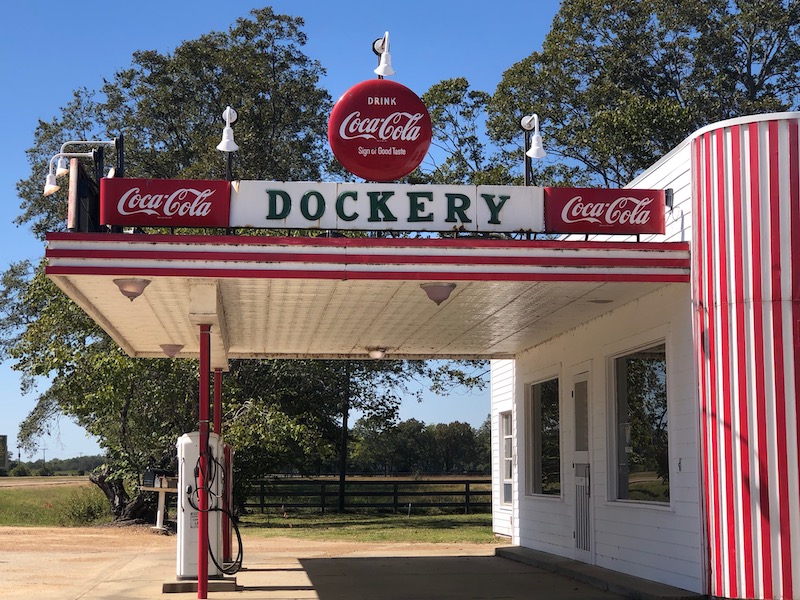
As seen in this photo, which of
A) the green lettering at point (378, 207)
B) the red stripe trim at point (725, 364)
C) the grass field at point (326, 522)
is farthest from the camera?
the grass field at point (326, 522)

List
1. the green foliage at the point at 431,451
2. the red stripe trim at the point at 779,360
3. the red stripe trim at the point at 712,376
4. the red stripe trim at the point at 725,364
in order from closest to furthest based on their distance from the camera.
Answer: the red stripe trim at the point at 779,360, the red stripe trim at the point at 725,364, the red stripe trim at the point at 712,376, the green foliage at the point at 431,451

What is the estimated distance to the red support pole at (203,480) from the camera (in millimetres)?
10648

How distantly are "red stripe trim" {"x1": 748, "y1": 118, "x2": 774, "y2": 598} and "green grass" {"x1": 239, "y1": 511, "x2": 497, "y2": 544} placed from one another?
11236mm

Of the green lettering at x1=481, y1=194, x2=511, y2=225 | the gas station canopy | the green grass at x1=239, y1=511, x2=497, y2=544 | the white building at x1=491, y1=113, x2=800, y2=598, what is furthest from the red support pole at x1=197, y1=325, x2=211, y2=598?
the green grass at x1=239, y1=511, x2=497, y2=544

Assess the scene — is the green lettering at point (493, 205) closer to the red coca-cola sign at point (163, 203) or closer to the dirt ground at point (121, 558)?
the red coca-cola sign at point (163, 203)

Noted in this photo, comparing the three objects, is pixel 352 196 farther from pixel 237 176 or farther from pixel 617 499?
pixel 237 176

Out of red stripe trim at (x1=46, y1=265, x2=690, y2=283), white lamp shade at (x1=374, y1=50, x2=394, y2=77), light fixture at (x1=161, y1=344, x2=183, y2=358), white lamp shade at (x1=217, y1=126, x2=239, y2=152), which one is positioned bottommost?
light fixture at (x1=161, y1=344, x2=183, y2=358)

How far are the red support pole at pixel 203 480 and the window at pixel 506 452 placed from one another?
887cm

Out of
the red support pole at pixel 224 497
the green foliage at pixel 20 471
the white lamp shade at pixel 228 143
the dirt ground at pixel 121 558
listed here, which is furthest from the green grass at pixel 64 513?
the green foliage at pixel 20 471

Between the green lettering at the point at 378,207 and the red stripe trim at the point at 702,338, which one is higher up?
the green lettering at the point at 378,207

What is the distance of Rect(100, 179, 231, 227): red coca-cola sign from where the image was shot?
1045 centimetres

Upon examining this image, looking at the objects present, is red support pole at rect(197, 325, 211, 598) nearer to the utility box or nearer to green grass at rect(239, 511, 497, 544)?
the utility box

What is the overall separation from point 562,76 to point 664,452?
2366cm

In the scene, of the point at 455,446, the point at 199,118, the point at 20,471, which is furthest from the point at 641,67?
the point at 20,471
